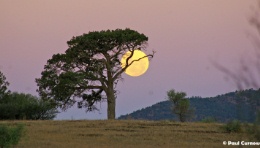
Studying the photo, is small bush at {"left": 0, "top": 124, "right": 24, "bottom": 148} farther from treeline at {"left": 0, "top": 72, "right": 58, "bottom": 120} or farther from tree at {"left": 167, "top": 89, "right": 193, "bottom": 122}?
tree at {"left": 167, "top": 89, "right": 193, "bottom": 122}

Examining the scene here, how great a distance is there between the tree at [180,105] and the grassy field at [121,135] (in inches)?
737

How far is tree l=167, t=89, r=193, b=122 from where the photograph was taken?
4947 centimetres

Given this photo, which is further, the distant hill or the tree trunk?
the distant hill

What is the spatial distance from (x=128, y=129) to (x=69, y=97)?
14690mm

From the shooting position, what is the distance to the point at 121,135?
82.9ft

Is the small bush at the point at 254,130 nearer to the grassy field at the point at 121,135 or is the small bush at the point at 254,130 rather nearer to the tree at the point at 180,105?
the grassy field at the point at 121,135

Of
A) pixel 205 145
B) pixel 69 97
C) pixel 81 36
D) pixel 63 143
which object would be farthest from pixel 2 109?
pixel 205 145

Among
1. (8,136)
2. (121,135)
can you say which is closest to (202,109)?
(121,135)

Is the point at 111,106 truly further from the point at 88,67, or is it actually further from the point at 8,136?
the point at 8,136

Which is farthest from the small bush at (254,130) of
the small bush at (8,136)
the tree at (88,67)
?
the tree at (88,67)

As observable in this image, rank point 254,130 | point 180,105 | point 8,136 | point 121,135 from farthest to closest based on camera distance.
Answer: point 180,105 → point 121,135 → point 8,136 → point 254,130

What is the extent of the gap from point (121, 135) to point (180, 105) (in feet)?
82.2

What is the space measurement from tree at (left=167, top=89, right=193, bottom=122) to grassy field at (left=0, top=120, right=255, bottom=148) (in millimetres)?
18720

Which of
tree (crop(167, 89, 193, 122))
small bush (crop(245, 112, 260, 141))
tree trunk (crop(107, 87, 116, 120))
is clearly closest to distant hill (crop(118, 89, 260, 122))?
tree (crop(167, 89, 193, 122))
